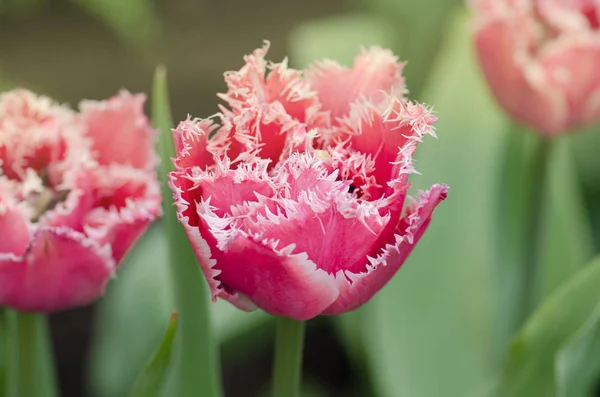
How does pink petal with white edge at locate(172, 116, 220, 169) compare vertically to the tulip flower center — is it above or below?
below

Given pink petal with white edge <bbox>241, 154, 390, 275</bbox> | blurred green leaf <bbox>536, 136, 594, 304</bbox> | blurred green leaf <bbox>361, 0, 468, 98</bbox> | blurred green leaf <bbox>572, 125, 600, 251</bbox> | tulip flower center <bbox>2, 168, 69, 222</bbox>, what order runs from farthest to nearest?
blurred green leaf <bbox>361, 0, 468, 98</bbox>, blurred green leaf <bbox>572, 125, 600, 251</bbox>, blurred green leaf <bbox>536, 136, 594, 304</bbox>, tulip flower center <bbox>2, 168, 69, 222</bbox>, pink petal with white edge <bbox>241, 154, 390, 275</bbox>

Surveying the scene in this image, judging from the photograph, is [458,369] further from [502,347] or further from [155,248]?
[155,248]

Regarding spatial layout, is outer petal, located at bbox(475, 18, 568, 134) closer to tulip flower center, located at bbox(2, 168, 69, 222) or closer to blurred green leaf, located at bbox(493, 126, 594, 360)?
blurred green leaf, located at bbox(493, 126, 594, 360)

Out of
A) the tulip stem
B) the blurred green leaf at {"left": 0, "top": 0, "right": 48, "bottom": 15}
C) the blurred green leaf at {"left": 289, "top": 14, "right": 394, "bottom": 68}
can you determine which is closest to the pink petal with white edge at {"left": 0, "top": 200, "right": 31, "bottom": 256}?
the tulip stem

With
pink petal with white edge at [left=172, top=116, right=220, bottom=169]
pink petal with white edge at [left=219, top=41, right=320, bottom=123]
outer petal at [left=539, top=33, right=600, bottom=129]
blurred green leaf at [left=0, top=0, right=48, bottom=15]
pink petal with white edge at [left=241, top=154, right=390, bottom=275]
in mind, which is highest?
blurred green leaf at [left=0, top=0, right=48, bottom=15]

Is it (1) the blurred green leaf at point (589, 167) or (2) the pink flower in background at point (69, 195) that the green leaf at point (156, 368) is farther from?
(1) the blurred green leaf at point (589, 167)
